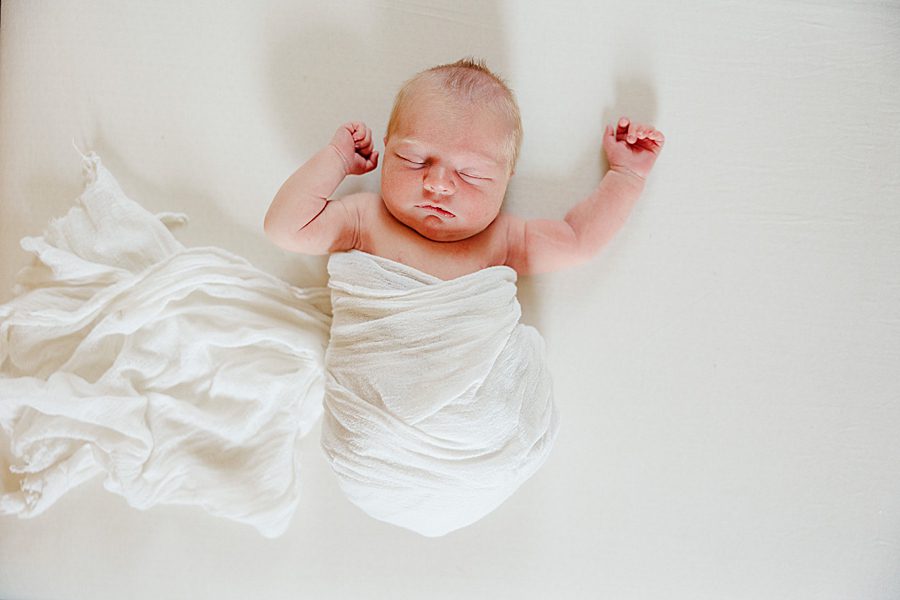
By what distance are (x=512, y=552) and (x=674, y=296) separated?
515 millimetres

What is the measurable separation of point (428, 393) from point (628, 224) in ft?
1.56

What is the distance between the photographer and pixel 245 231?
1.11 metres

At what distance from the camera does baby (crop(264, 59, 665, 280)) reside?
94 centimetres

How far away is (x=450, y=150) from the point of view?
93cm

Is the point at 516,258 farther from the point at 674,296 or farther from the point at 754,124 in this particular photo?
the point at 754,124

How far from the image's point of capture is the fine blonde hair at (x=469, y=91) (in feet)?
3.10

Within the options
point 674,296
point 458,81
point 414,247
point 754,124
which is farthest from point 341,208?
point 754,124

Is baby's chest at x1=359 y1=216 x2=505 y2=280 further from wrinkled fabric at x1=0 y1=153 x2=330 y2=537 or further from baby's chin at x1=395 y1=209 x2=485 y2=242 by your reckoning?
wrinkled fabric at x1=0 y1=153 x2=330 y2=537

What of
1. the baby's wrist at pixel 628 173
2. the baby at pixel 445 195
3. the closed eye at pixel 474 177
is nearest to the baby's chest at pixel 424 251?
the baby at pixel 445 195

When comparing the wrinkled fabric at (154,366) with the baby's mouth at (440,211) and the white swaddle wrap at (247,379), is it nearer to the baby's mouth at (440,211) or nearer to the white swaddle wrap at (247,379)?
the white swaddle wrap at (247,379)

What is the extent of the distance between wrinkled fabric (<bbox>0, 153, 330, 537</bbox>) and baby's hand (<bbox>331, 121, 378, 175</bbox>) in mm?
216

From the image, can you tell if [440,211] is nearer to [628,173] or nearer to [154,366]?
[628,173]

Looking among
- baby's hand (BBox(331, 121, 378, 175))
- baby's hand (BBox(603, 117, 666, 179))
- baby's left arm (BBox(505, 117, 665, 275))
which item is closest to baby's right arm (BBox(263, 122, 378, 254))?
baby's hand (BBox(331, 121, 378, 175))

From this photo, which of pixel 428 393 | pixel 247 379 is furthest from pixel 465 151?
pixel 247 379
